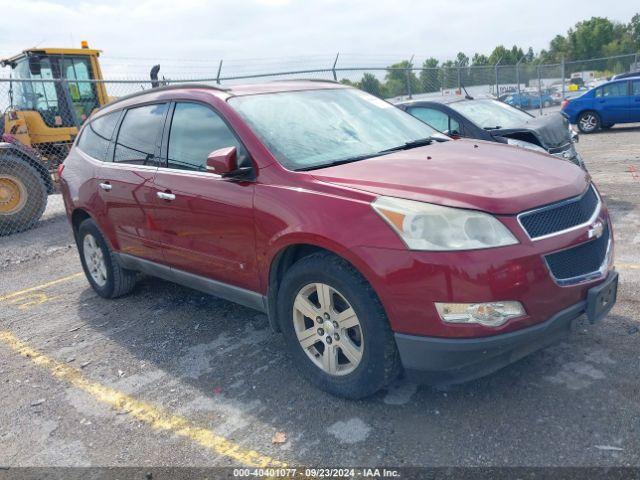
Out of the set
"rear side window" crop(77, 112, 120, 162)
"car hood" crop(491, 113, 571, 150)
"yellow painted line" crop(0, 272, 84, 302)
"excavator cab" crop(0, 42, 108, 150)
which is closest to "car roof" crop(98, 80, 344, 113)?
"rear side window" crop(77, 112, 120, 162)

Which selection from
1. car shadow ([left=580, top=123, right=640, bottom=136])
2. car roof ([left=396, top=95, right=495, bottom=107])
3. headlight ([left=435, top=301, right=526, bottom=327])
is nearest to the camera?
headlight ([left=435, top=301, right=526, bottom=327])

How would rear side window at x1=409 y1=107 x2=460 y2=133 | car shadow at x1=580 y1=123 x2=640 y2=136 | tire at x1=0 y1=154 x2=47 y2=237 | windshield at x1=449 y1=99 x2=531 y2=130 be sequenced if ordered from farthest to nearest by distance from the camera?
car shadow at x1=580 y1=123 x2=640 y2=136, tire at x1=0 y1=154 x2=47 y2=237, windshield at x1=449 y1=99 x2=531 y2=130, rear side window at x1=409 y1=107 x2=460 y2=133

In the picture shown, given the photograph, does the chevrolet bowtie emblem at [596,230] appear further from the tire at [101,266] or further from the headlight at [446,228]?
the tire at [101,266]

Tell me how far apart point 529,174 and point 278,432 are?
6.47 feet

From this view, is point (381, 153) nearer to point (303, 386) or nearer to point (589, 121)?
point (303, 386)

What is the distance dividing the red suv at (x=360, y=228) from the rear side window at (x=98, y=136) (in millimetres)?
432

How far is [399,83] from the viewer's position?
17828 millimetres

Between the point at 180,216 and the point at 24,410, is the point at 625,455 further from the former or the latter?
the point at 24,410

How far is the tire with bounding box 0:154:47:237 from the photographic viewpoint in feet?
30.3

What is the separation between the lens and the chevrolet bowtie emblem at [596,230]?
2.97 meters

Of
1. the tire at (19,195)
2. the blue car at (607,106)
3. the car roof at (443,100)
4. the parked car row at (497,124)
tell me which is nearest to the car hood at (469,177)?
the parked car row at (497,124)

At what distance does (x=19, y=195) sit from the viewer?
9445mm

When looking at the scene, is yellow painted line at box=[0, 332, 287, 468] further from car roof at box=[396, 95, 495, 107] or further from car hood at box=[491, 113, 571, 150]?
car roof at box=[396, 95, 495, 107]

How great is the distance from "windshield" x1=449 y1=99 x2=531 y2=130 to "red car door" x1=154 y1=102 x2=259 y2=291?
4.75m
